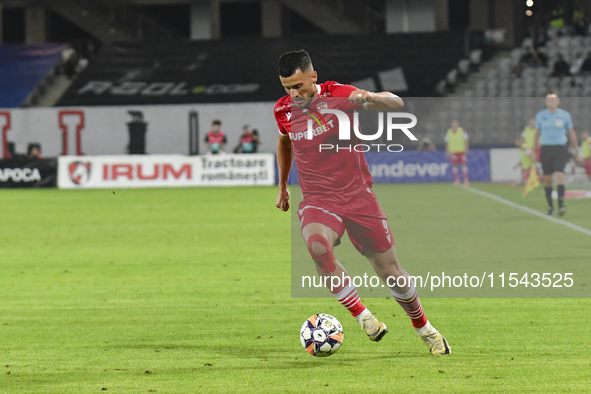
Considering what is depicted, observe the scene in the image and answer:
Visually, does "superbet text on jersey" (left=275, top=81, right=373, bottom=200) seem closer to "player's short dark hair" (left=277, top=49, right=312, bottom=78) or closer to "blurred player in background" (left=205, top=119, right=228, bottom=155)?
"player's short dark hair" (left=277, top=49, right=312, bottom=78)

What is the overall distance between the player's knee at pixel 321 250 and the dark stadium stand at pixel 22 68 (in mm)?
33631

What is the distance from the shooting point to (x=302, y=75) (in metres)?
5.26

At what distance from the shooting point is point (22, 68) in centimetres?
3834

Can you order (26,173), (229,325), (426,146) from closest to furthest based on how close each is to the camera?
(229,325), (26,173), (426,146)

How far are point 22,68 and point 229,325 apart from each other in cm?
3457

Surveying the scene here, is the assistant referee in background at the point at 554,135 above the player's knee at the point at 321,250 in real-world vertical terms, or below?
above

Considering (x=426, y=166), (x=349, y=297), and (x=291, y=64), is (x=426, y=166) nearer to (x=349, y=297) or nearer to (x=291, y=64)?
(x=349, y=297)

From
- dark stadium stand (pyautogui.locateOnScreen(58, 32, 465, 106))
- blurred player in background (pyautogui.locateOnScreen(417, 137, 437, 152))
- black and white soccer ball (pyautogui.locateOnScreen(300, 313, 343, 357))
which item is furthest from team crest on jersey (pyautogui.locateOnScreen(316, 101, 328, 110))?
dark stadium stand (pyautogui.locateOnScreen(58, 32, 465, 106))

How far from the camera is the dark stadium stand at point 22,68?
122 feet

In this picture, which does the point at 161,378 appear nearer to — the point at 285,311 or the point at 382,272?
the point at 382,272

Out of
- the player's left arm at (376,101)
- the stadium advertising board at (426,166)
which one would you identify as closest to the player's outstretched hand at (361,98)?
the player's left arm at (376,101)

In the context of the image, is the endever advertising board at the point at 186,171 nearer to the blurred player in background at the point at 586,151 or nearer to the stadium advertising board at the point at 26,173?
the stadium advertising board at the point at 26,173

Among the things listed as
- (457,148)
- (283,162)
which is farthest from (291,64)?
(457,148)

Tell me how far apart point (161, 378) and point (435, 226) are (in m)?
→ 9.53
